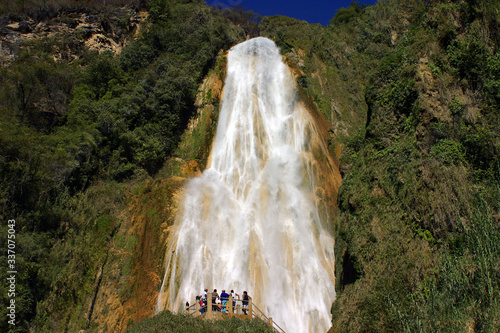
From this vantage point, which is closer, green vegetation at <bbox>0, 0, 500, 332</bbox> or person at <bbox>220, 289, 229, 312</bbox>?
green vegetation at <bbox>0, 0, 500, 332</bbox>

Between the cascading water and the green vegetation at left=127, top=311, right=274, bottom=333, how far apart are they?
12.9ft

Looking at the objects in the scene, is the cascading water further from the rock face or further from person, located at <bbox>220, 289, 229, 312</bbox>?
the rock face

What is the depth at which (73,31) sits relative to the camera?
Answer: 35.0 metres

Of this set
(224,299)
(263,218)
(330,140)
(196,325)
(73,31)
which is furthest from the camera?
(73,31)

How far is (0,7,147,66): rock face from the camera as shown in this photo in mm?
33594

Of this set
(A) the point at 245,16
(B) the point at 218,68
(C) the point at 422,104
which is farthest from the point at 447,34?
(A) the point at 245,16

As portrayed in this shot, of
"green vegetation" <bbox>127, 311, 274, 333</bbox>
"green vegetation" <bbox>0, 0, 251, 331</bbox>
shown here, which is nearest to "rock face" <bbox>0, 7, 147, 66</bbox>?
"green vegetation" <bbox>0, 0, 251, 331</bbox>

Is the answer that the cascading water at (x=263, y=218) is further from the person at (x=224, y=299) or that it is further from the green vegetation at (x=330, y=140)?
the person at (x=224, y=299)

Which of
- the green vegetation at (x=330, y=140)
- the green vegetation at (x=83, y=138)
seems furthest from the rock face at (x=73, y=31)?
the green vegetation at (x=330, y=140)

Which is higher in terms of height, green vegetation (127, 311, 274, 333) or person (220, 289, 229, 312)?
person (220, 289, 229, 312)

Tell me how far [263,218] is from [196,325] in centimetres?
860

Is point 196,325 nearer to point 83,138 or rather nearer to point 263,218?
point 263,218

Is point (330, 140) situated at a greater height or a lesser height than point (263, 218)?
greater

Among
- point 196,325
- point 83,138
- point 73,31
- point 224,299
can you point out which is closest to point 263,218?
point 224,299
